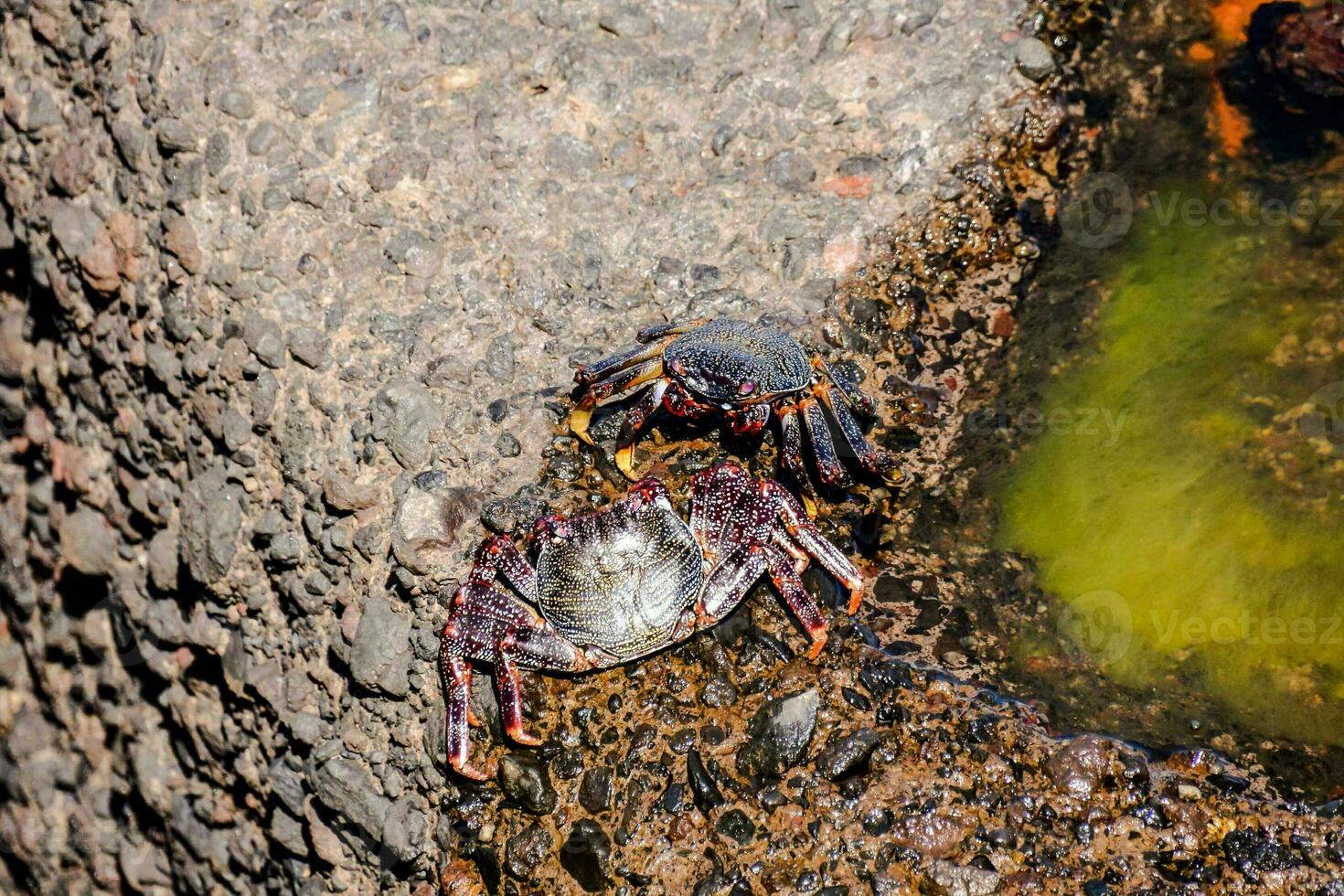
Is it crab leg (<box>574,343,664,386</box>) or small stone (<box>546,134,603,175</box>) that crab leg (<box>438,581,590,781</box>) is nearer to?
crab leg (<box>574,343,664,386</box>)

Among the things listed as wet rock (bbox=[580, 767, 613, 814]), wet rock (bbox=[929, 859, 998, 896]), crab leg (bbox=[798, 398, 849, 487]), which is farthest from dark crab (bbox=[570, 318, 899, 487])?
wet rock (bbox=[929, 859, 998, 896])

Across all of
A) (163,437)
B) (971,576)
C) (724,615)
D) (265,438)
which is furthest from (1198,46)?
(163,437)

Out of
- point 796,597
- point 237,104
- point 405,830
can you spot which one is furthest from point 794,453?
point 237,104

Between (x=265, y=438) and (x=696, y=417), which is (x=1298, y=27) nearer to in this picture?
(x=696, y=417)

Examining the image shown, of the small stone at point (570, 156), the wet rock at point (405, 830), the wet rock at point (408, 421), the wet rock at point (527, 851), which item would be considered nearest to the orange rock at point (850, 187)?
the small stone at point (570, 156)

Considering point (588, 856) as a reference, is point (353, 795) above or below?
above

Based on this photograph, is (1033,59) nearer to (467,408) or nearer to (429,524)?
(467,408)
